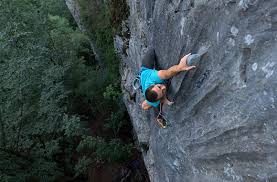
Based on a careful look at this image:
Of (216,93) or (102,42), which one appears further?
(102,42)

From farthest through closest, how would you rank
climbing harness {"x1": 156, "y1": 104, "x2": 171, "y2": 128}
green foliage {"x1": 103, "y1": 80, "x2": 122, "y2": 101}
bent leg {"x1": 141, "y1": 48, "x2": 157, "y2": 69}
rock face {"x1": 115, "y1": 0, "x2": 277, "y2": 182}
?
green foliage {"x1": 103, "y1": 80, "x2": 122, "y2": 101}
climbing harness {"x1": 156, "y1": 104, "x2": 171, "y2": 128}
bent leg {"x1": 141, "y1": 48, "x2": 157, "y2": 69}
rock face {"x1": 115, "y1": 0, "x2": 277, "y2": 182}

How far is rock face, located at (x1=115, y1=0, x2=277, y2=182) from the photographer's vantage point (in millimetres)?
4543

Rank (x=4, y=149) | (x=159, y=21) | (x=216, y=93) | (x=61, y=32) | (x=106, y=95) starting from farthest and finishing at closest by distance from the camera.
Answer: (x=61, y=32) < (x=106, y=95) < (x=4, y=149) < (x=159, y=21) < (x=216, y=93)

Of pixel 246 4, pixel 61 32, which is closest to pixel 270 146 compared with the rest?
pixel 246 4

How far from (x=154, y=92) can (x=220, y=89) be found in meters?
1.42

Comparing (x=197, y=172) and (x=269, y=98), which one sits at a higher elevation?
(x=269, y=98)

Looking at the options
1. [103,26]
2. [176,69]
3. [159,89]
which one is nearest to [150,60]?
[159,89]

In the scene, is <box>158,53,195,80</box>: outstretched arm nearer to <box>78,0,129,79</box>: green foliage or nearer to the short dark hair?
the short dark hair

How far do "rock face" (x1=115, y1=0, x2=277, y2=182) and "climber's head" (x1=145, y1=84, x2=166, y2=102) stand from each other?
0.41m

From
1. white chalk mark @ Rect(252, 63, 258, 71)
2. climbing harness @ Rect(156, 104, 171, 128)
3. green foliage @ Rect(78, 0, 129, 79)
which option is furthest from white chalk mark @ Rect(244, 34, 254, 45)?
green foliage @ Rect(78, 0, 129, 79)

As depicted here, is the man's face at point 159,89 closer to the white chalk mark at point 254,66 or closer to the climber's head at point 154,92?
the climber's head at point 154,92

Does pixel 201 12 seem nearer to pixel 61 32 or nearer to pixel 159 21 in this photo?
pixel 159 21

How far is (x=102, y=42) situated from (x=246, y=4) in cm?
1030

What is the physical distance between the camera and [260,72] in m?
4.57
